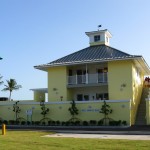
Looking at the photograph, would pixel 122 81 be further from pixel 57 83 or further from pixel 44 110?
pixel 44 110

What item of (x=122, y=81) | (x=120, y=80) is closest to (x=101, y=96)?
(x=120, y=80)

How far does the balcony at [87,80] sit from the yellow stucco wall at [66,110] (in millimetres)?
4068

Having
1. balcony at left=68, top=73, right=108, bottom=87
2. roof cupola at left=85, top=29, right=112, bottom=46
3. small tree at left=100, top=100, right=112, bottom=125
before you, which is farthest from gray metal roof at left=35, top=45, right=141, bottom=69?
small tree at left=100, top=100, right=112, bottom=125

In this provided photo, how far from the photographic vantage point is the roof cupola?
42.0m

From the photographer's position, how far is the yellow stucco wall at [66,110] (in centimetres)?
3130

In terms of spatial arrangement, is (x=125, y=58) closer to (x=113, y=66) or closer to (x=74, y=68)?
(x=113, y=66)

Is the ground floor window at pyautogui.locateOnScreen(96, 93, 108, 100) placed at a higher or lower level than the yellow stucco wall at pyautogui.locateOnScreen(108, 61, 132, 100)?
lower

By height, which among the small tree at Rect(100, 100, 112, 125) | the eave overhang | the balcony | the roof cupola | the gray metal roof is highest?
the roof cupola

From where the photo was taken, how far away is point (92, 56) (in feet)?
124

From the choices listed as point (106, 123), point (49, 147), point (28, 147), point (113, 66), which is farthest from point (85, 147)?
point (113, 66)

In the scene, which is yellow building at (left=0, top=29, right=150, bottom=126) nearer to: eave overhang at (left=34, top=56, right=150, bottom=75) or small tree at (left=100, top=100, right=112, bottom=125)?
eave overhang at (left=34, top=56, right=150, bottom=75)

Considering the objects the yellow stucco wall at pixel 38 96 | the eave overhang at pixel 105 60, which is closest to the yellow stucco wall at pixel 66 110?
the eave overhang at pixel 105 60

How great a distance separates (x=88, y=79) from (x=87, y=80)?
274 mm

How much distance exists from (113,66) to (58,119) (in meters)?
8.27
